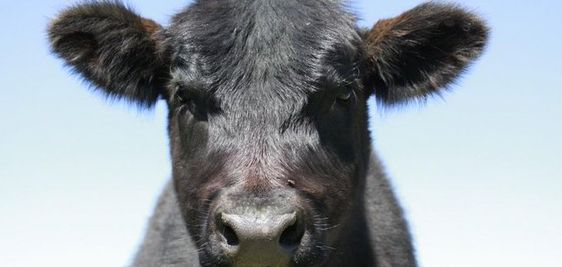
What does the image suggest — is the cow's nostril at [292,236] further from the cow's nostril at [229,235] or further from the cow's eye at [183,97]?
the cow's eye at [183,97]

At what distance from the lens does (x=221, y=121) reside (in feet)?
23.8

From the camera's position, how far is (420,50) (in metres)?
8.65

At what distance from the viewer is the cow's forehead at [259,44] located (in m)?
7.20

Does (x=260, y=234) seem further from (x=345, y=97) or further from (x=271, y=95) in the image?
(x=345, y=97)

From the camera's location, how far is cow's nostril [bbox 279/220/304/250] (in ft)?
20.9

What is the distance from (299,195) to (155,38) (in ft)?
8.09

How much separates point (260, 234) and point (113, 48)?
3.01 metres

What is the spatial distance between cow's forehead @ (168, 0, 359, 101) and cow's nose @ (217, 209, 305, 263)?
1.14 meters

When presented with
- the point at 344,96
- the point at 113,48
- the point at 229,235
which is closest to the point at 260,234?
the point at 229,235

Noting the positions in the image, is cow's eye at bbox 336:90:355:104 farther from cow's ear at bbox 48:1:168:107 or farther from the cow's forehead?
cow's ear at bbox 48:1:168:107

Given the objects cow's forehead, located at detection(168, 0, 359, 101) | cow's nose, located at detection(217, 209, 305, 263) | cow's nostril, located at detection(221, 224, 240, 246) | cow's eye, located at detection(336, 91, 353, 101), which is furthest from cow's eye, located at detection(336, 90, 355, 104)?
cow's nostril, located at detection(221, 224, 240, 246)

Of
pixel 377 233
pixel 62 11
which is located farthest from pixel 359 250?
pixel 62 11

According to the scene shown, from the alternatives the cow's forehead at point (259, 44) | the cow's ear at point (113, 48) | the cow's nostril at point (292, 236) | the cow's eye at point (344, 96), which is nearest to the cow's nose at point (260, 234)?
the cow's nostril at point (292, 236)

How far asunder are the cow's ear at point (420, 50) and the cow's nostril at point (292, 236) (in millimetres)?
2383
